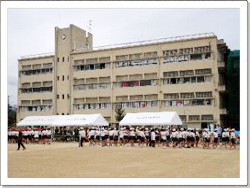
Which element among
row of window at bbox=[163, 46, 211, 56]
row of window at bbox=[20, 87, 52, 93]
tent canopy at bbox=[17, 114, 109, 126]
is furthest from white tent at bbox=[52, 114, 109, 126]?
row of window at bbox=[20, 87, 52, 93]

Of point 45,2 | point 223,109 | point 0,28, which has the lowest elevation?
point 223,109

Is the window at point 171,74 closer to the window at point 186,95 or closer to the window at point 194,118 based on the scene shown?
the window at point 186,95

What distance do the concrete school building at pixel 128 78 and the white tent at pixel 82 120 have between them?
33.2ft

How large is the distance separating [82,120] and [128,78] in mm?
11905

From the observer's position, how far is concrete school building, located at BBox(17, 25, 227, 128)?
108 ft

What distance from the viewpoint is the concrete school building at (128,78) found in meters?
32.9

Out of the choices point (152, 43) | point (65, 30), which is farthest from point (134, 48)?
point (65, 30)

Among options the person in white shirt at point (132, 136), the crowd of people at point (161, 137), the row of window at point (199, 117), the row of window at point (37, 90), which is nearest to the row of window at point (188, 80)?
the row of window at point (199, 117)

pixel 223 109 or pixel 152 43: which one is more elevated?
pixel 152 43

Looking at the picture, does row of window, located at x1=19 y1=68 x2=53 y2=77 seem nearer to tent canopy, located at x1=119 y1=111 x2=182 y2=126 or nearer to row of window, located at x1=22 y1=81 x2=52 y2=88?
row of window, located at x1=22 y1=81 x2=52 y2=88

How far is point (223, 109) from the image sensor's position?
105 ft

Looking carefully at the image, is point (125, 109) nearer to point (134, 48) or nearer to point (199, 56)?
point (134, 48)

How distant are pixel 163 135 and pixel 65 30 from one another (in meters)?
22.5

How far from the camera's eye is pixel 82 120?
26109 millimetres
